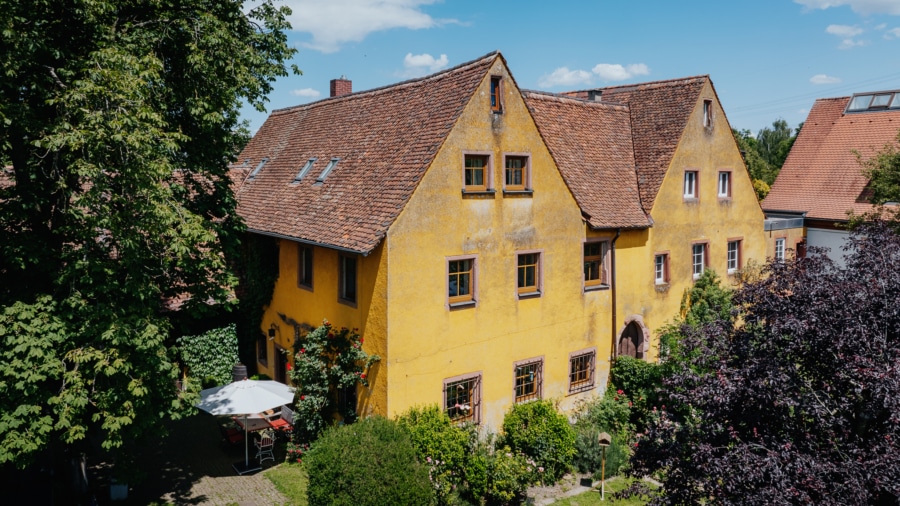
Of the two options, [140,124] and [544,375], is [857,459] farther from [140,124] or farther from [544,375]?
[140,124]

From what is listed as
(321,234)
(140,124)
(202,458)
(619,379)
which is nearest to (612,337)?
(619,379)

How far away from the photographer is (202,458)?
19844 mm

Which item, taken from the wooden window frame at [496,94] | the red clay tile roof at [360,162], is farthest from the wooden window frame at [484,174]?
the wooden window frame at [496,94]

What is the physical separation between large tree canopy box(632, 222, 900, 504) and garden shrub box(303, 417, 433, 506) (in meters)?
5.43

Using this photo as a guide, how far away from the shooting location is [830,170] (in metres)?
37.5

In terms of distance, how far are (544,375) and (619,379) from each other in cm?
367

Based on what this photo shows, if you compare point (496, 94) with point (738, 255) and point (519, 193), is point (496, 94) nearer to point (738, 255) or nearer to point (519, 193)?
point (519, 193)

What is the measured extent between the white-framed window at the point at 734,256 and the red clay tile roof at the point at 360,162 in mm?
15286

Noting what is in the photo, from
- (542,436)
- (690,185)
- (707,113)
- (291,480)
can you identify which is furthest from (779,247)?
(291,480)

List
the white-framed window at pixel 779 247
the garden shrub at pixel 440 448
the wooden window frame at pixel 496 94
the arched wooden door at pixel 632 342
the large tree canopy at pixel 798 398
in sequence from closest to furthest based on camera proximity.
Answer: the large tree canopy at pixel 798 398 < the garden shrub at pixel 440 448 < the wooden window frame at pixel 496 94 < the arched wooden door at pixel 632 342 < the white-framed window at pixel 779 247

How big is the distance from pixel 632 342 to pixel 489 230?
9.03 m

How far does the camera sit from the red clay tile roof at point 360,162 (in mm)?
18312

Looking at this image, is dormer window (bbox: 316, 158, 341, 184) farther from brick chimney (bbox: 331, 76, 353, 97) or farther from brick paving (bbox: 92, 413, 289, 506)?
brick chimney (bbox: 331, 76, 353, 97)

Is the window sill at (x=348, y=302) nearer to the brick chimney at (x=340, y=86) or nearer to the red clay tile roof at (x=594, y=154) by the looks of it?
the red clay tile roof at (x=594, y=154)
